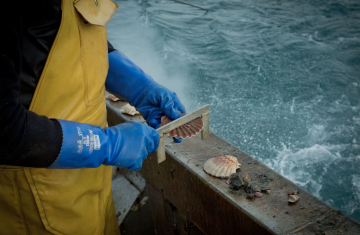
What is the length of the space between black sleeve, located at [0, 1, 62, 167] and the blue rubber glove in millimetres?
49

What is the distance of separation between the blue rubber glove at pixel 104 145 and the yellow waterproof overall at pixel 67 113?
0.45 ft

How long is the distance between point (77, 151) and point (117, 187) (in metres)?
1.70

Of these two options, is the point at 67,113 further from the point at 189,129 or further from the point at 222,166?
the point at 222,166

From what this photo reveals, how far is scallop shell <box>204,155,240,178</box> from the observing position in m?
1.64

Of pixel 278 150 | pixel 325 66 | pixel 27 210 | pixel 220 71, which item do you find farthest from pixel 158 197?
pixel 325 66

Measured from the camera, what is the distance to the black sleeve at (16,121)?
0.94 m

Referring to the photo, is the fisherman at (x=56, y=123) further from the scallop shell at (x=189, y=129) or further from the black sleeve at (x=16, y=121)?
the scallop shell at (x=189, y=129)

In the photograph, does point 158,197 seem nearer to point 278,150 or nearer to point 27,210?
point 27,210

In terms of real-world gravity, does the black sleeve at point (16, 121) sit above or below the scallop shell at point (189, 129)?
above

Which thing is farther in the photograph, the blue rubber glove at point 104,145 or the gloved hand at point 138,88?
the gloved hand at point 138,88

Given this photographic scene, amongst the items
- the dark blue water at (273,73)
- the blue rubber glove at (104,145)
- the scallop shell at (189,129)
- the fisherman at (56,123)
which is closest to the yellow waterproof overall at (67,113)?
the fisherman at (56,123)

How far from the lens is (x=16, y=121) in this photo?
0.99 m

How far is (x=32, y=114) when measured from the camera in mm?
1078

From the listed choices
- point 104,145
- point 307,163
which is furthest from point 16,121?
point 307,163
